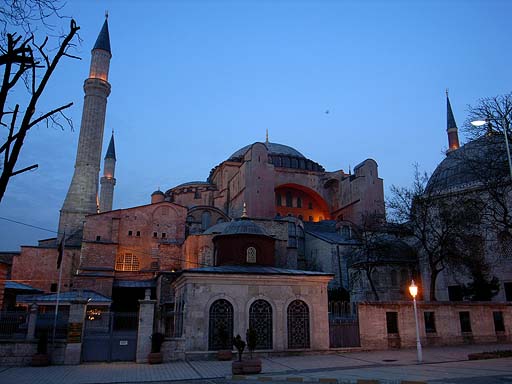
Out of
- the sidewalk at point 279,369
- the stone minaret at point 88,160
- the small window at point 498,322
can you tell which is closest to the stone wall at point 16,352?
the sidewalk at point 279,369

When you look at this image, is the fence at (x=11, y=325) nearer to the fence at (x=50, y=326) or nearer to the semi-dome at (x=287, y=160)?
the fence at (x=50, y=326)

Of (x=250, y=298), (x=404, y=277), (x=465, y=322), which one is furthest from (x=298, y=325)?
(x=404, y=277)

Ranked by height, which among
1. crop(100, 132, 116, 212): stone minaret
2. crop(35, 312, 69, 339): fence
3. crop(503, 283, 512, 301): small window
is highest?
crop(100, 132, 116, 212): stone minaret

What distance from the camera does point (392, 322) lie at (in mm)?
18328

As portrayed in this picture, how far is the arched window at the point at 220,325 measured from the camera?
51.9ft

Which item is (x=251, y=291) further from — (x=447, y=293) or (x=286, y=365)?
(x=447, y=293)

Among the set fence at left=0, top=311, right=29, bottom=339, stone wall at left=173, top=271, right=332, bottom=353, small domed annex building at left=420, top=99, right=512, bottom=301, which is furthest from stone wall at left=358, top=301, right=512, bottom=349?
fence at left=0, top=311, right=29, bottom=339

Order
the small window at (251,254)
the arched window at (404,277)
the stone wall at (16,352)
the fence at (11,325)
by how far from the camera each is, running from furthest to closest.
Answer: the arched window at (404,277) < the small window at (251,254) < the fence at (11,325) < the stone wall at (16,352)

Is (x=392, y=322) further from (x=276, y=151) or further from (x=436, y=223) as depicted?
(x=276, y=151)

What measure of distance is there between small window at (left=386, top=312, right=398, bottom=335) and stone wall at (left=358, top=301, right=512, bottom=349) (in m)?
0.10

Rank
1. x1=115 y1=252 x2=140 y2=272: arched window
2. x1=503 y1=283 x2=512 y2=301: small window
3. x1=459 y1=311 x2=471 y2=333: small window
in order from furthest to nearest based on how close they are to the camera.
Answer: x1=115 y1=252 x2=140 y2=272: arched window, x1=503 y1=283 x2=512 y2=301: small window, x1=459 y1=311 x2=471 y2=333: small window

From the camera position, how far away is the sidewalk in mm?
11156

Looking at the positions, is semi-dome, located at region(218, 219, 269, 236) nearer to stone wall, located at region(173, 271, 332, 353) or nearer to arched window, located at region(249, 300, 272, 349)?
stone wall, located at region(173, 271, 332, 353)

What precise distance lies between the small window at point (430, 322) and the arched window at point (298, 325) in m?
6.00
